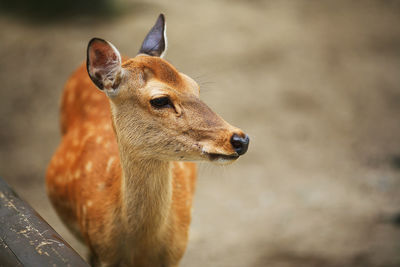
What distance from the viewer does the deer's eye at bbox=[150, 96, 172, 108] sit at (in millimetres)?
2514

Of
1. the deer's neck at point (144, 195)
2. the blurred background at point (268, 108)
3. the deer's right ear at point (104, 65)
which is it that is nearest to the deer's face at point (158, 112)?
the deer's right ear at point (104, 65)

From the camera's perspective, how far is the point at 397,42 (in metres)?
8.23

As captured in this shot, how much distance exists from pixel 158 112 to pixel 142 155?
29 centimetres

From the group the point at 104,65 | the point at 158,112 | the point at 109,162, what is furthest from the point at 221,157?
the point at 109,162

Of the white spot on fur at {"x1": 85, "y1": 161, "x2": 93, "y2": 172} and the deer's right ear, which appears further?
the white spot on fur at {"x1": 85, "y1": 161, "x2": 93, "y2": 172}

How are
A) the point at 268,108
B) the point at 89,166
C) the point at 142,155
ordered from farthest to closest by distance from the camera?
the point at 268,108 < the point at 89,166 < the point at 142,155

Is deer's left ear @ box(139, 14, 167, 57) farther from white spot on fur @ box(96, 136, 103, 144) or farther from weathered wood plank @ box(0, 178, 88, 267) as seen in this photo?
weathered wood plank @ box(0, 178, 88, 267)

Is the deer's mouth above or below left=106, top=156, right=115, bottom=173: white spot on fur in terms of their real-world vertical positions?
above

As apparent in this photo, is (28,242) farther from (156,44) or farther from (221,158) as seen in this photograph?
(156,44)

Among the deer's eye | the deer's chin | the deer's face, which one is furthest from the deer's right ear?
the deer's chin

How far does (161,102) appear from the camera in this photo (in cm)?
252

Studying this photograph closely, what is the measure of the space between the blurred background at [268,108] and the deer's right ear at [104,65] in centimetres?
149

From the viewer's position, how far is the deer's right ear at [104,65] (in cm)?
250

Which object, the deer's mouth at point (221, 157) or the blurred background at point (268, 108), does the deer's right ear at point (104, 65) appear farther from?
the blurred background at point (268, 108)
